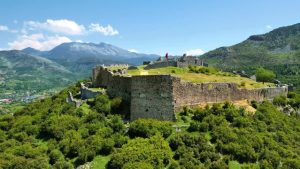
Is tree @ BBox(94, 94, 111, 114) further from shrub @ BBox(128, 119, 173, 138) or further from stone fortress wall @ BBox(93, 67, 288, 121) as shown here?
shrub @ BBox(128, 119, 173, 138)

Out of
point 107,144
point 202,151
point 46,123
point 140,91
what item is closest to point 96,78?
point 46,123

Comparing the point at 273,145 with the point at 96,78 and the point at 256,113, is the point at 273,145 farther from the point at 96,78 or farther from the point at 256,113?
the point at 96,78

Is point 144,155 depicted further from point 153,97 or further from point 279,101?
point 279,101

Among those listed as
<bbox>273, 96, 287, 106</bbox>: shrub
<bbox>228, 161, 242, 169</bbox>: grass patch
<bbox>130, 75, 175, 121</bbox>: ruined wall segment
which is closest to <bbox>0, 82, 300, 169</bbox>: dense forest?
<bbox>228, 161, 242, 169</bbox>: grass patch

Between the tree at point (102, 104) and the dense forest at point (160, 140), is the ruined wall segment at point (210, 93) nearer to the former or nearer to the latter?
the dense forest at point (160, 140)

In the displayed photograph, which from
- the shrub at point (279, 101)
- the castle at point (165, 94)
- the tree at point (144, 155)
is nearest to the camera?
the tree at point (144, 155)

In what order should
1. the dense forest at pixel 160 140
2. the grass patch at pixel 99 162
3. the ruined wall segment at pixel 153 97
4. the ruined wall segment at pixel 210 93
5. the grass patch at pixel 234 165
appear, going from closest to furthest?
1. the grass patch at pixel 234 165
2. the dense forest at pixel 160 140
3. the grass patch at pixel 99 162
4. the ruined wall segment at pixel 153 97
5. the ruined wall segment at pixel 210 93

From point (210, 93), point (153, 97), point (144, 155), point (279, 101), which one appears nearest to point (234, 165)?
point (144, 155)

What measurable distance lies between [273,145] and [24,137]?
2730cm

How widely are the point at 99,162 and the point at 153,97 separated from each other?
8.77 meters

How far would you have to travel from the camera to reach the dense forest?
34969 mm

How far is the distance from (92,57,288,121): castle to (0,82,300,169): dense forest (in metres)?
1.32

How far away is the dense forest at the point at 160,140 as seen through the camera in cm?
3497

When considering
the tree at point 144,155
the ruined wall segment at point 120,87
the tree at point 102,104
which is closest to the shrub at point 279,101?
the ruined wall segment at point 120,87
